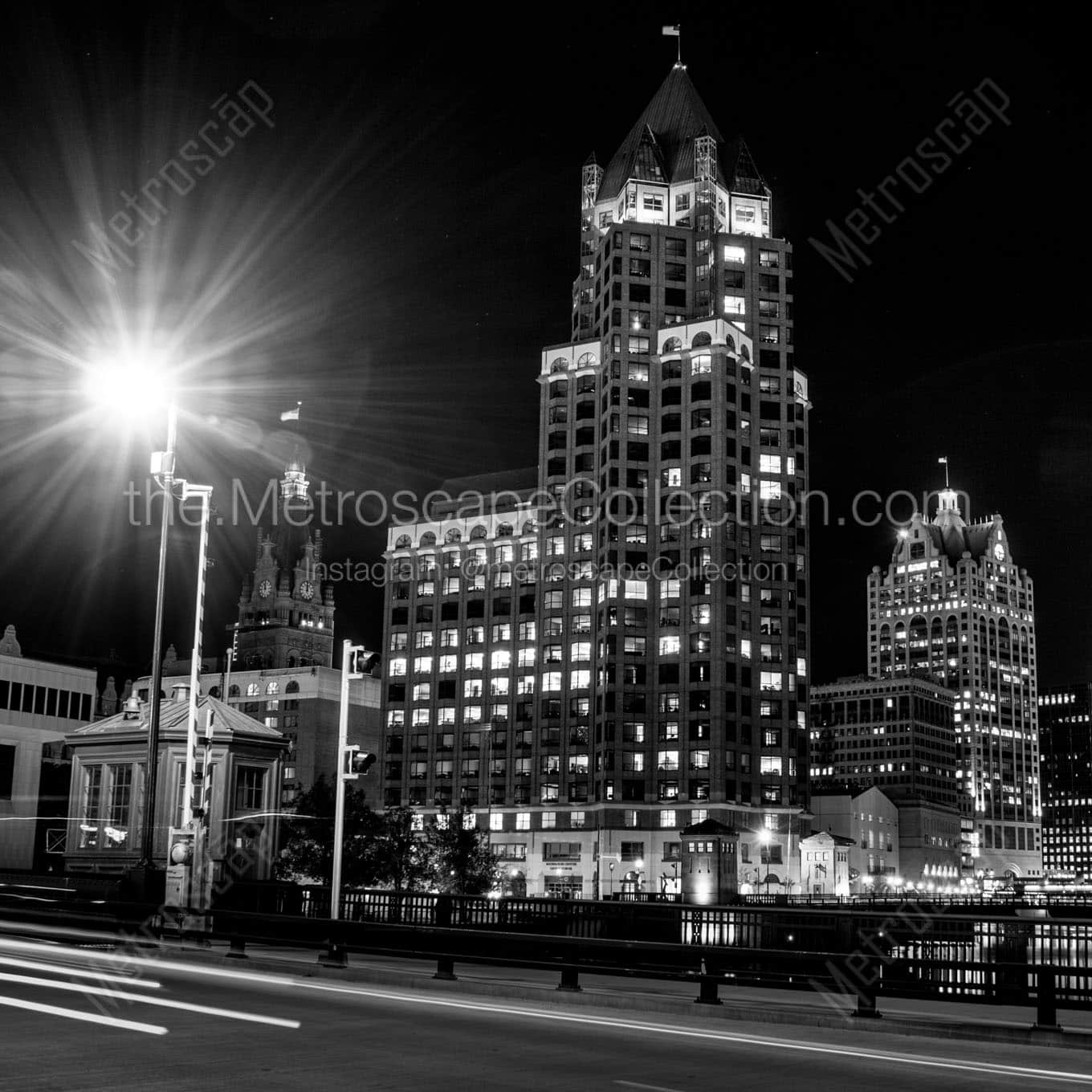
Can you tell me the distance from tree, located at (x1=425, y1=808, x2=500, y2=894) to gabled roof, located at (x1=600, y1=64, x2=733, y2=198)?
9472 centimetres

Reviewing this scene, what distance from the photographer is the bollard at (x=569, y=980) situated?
859 inches

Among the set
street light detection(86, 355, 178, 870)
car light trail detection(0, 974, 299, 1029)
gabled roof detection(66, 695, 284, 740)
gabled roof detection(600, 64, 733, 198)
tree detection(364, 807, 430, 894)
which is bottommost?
tree detection(364, 807, 430, 894)

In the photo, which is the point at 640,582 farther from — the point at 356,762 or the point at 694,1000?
the point at 694,1000

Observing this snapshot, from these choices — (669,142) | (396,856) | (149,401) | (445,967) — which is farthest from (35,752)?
(669,142)

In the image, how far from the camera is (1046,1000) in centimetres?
1794

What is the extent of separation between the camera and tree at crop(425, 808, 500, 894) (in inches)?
3861

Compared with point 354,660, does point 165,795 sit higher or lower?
lower

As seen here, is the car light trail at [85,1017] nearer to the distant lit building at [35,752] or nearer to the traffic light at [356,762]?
the traffic light at [356,762]

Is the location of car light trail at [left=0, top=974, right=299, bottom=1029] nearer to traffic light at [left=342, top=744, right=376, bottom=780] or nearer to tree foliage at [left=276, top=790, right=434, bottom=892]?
traffic light at [left=342, top=744, right=376, bottom=780]

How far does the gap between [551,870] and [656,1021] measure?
132274mm

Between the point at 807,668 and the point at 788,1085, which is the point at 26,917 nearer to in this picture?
the point at 788,1085

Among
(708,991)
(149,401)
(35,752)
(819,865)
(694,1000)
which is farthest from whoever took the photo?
(819,865)

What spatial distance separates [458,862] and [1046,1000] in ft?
275

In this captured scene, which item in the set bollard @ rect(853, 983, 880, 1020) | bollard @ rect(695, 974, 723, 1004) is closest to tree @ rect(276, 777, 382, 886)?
bollard @ rect(695, 974, 723, 1004)
